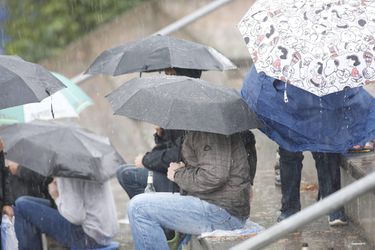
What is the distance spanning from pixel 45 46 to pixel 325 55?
7.57 meters

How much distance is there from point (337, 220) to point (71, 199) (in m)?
2.12

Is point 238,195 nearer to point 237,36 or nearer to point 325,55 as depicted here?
point 325,55

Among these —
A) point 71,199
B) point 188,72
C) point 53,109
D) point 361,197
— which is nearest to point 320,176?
point 361,197

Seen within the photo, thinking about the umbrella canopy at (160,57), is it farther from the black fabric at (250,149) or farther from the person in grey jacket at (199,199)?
the person in grey jacket at (199,199)

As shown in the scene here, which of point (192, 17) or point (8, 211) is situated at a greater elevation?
point (192, 17)

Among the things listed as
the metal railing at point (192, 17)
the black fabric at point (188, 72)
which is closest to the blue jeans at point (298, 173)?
the black fabric at point (188, 72)

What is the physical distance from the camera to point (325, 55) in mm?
6324

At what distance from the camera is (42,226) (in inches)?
322

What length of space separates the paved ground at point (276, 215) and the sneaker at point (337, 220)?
36mm

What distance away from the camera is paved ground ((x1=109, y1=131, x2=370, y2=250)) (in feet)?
22.0

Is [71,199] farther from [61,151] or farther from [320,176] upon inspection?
[320,176]

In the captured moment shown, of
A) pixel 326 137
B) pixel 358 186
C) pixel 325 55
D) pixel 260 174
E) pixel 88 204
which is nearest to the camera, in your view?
pixel 358 186

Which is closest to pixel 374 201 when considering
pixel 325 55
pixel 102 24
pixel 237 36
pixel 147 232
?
pixel 325 55

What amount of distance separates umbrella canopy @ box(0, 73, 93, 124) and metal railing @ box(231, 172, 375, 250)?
394 cm
